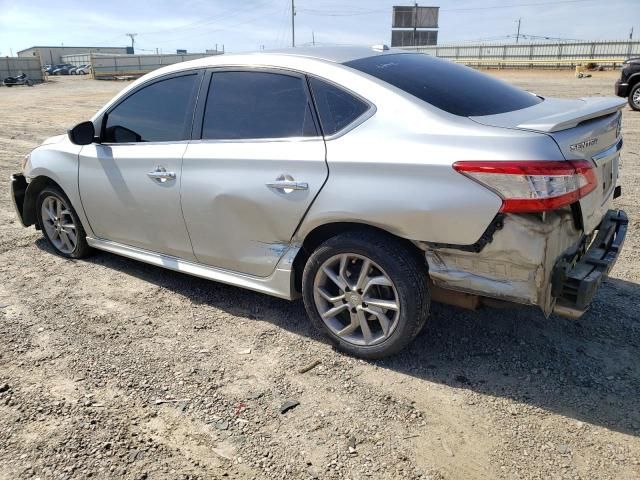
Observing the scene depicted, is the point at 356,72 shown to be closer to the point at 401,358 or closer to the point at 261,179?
the point at 261,179

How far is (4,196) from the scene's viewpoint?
24.5ft

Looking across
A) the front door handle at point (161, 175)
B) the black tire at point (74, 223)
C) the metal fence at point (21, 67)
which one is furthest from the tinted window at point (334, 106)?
the metal fence at point (21, 67)

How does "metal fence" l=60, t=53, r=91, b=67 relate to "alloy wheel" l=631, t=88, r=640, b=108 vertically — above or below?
above

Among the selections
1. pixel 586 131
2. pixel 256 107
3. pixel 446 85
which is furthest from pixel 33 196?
pixel 586 131

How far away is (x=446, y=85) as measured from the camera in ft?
10.7

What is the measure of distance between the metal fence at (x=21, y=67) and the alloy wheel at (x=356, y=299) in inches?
2062

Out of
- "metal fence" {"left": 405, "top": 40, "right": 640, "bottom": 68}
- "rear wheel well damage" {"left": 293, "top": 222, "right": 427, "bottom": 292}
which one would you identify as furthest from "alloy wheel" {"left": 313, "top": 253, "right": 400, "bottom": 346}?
"metal fence" {"left": 405, "top": 40, "right": 640, "bottom": 68}

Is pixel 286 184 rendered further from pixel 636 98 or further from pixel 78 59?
pixel 78 59

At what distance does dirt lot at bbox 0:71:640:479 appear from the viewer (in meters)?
2.46

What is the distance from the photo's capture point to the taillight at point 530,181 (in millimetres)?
2465

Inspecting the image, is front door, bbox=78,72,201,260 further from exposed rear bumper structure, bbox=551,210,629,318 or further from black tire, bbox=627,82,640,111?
black tire, bbox=627,82,640,111

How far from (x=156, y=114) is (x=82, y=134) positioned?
711 millimetres

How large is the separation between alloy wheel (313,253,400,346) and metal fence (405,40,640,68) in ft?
123

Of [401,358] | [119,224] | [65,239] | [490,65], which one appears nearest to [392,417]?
[401,358]
